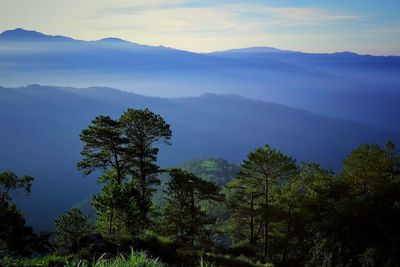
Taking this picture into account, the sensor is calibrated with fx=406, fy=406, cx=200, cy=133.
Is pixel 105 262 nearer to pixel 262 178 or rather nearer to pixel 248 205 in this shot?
pixel 262 178

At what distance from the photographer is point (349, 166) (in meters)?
42.8

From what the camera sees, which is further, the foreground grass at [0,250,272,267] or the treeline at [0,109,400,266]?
the treeline at [0,109,400,266]

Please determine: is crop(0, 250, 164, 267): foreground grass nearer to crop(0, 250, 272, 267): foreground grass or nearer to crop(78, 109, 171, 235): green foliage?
crop(0, 250, 272, 267): foreground grass

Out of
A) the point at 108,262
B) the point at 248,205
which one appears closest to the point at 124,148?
the point at 248,205

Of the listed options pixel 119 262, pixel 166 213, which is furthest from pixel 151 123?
pixel 119 262

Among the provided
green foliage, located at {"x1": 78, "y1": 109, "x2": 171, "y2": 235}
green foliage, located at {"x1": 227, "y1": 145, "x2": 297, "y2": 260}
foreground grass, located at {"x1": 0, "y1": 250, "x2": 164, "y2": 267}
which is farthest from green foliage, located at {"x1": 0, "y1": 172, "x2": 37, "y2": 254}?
foreground grass, located at {"x1": 0, "y1": 250, "x2": 164, "y2": 267}

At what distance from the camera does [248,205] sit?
149 feet

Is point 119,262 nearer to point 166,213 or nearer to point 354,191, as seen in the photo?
point 166,213

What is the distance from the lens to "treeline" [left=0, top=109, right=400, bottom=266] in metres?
23.8

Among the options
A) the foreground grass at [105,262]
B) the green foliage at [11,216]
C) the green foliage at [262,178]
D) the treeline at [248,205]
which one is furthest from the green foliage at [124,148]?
the foreground grass at [105,262]

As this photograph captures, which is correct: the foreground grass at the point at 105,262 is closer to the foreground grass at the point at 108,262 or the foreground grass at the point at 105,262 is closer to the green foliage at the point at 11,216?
the foreground grass at the point at 108,262

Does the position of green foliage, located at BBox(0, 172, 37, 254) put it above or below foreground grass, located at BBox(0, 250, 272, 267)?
below

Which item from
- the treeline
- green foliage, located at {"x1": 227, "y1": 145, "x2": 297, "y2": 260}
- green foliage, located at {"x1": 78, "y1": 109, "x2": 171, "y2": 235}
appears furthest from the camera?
green foliage, located at {"x1": 227, "y1": 145, "x2": 297, "y2": 260}

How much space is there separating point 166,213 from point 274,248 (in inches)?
532
